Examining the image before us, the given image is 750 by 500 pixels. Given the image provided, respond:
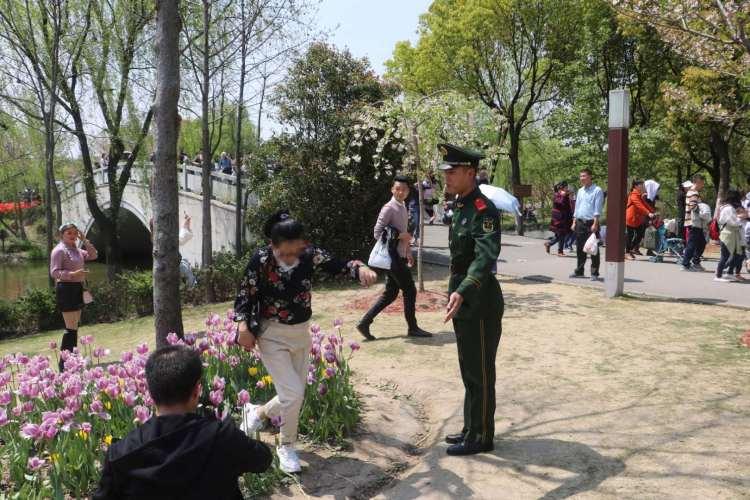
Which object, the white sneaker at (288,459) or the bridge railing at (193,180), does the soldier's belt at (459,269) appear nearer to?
the white sneaker at (288,459)

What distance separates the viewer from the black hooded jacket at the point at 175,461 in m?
2.12

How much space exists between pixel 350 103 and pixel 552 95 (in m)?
17.6

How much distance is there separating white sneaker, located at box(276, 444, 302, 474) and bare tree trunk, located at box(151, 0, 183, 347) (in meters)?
1.71

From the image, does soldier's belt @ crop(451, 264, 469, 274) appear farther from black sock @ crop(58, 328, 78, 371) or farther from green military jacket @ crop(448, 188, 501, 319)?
black sock @ crop(58, 328, 78, 371)

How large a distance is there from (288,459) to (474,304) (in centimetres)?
152

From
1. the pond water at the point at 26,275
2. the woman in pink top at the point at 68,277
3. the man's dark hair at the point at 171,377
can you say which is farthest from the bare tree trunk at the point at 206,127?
the pond water at the point at 26,275

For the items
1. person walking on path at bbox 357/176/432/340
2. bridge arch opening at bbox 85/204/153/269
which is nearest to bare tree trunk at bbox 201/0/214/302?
person walking on path at bbox 357/176/432/340

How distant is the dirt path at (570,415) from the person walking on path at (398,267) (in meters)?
0.26

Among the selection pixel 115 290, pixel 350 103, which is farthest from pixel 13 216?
pixel 350 103

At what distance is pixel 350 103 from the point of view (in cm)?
1330

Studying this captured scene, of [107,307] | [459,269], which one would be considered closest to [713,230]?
[459,269]

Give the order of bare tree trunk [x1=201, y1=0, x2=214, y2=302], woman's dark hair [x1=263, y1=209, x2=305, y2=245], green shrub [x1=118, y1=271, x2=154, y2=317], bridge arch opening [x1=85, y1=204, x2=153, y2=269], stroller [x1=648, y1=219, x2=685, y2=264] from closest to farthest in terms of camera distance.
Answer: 1. woman's dark hair [x1=263, y1=209, x2=305, y2=245]
2. green shrub [x1=118, y1=271, x2=154, y2=317]
3. bare tree trunk [x1=201, y1=0, x2=214, y2=302]
4. stroller [x1=648, y1=219, x2=685, y2=264]
5. bridge arch opening [x1=85, y1=204, x2=153, y2=269]

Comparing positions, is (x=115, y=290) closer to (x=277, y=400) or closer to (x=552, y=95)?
(x=277, y=400)

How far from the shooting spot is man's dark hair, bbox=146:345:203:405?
228 cm
